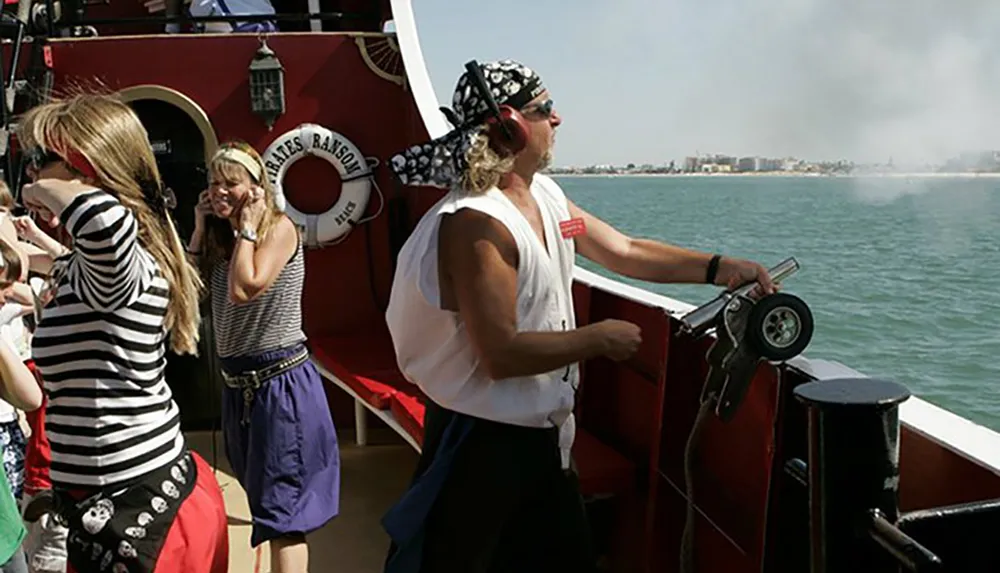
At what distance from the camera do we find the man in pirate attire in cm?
184

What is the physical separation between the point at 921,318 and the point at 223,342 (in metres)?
11.0

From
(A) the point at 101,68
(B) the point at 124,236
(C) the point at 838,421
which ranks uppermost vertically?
(A) the point at 101,68

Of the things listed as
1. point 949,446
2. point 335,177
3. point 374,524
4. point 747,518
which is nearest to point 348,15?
point 335,177

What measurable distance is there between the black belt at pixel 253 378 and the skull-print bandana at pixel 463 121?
105 cm

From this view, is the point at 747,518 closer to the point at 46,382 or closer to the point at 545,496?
the point at 545,496

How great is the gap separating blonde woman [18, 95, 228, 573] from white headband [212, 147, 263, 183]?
36.9 inches

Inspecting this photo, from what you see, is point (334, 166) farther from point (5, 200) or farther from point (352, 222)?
point (5, 200)

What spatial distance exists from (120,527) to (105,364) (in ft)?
0.96

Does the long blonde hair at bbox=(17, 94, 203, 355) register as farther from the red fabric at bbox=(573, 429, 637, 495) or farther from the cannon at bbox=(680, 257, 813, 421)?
the red fabric at bbox=(573, 429, 637, 495)

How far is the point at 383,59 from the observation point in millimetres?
5340

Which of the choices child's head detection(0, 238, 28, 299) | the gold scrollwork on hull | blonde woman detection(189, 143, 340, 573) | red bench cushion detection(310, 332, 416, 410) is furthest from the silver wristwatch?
the gold scrollwork on hull

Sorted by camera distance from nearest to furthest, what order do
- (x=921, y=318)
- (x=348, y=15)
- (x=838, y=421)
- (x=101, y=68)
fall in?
(x=838, y=421), (x=101, y=68), (x=348, y=15), (x=921, y=318)

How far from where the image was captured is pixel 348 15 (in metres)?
5.54

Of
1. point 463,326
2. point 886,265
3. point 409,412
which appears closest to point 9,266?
point 463,326
